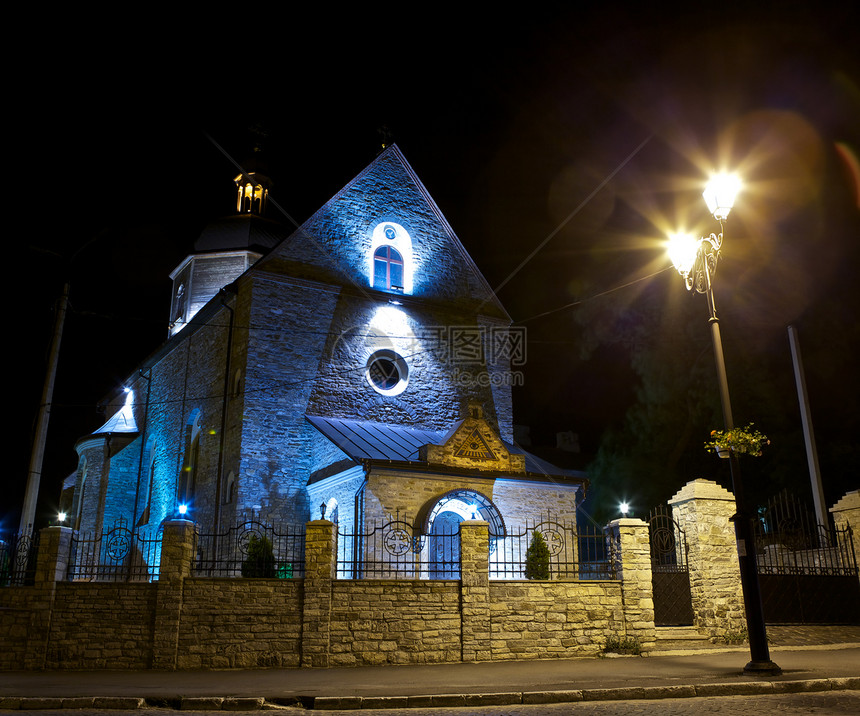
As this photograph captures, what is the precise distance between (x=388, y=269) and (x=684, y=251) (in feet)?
39.7

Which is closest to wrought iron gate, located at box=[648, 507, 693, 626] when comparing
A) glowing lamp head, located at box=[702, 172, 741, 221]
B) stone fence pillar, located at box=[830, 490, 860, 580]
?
stone fence pillar, located at box=[830, 490, 860, 580]

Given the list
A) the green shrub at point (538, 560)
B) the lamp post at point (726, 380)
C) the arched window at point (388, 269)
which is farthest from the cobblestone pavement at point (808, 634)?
the arched window at point (388, 269)

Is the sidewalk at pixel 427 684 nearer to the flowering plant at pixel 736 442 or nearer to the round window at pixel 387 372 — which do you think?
the flowering plant at pixel 736 442

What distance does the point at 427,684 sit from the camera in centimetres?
880

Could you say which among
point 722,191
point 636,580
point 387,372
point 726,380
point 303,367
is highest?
point 387,372

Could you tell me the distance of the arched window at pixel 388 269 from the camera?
866 inches

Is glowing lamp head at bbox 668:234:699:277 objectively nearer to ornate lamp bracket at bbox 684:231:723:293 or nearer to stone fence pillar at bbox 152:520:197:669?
ornate lamp bracket at bbox 684:231:723:293

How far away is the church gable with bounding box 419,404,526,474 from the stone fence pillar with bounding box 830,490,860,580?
714cm

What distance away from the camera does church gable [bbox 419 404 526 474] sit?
1764 centimetres

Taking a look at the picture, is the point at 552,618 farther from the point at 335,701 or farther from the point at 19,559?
the point at 19,559

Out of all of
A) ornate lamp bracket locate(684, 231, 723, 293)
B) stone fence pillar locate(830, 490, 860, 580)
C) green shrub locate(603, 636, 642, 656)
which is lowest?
green shrub locate(603, 636, 642, 656)

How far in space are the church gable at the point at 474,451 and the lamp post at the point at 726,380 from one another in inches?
308

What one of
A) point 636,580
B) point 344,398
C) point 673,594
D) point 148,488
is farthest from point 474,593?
point 148,488

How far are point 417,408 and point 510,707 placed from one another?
1369 cm
